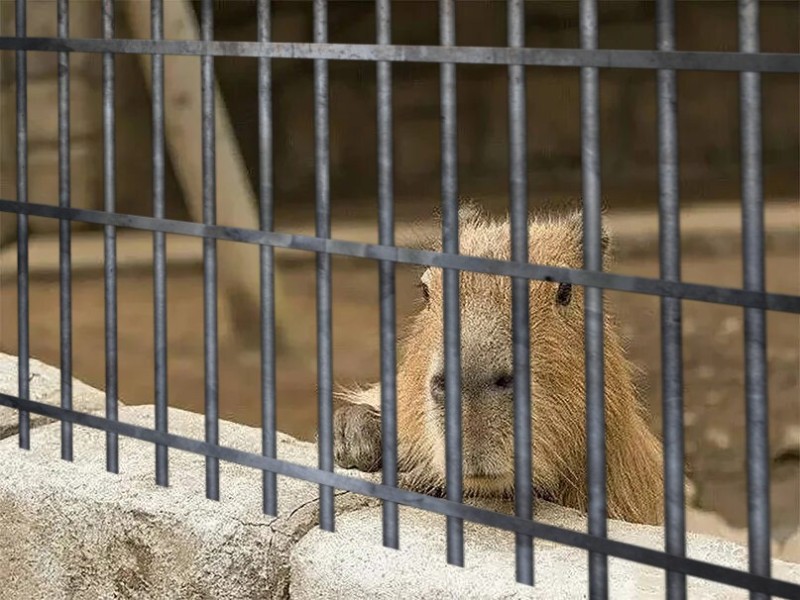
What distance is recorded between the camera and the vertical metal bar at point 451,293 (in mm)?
2738

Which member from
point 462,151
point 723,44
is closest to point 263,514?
point 462,151

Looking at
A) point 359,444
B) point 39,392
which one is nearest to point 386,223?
point 359,444

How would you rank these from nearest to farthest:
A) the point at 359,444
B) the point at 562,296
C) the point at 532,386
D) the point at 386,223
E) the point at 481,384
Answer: the point at 386,223 < the point at 481,384 < the point at 359,444 < the point at 532,386 < the point at 562,296

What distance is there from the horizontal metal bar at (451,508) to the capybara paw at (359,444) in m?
0.46

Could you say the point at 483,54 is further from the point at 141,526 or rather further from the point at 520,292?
the point at 141,526

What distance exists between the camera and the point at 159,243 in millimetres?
3324

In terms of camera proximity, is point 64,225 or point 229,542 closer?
point 229,542

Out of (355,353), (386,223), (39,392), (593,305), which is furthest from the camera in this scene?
(355,353)

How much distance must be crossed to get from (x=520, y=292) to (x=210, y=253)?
2.53 feet

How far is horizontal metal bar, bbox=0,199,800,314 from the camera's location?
240 cm

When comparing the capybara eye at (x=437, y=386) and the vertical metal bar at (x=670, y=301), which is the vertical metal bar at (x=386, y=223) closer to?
the capybara eye at (x=437, y=386)

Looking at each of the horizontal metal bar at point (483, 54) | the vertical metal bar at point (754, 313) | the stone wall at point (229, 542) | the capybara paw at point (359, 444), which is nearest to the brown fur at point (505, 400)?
the capybara paw at point (359, 444)

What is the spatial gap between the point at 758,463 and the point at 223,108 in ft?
26.6

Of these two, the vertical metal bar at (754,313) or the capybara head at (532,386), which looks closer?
the vertical metal bar at (754,313)
